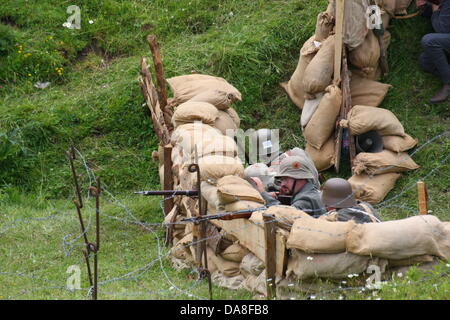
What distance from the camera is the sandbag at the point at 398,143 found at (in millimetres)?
9469

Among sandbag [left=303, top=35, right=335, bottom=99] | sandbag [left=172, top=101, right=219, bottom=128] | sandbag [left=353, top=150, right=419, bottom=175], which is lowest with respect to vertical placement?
sandbag [left=353, top=150, right=419, bottom=175]

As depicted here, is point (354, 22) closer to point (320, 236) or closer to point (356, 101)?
point (356, 101)

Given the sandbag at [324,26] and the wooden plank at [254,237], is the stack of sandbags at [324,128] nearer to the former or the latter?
the sandbag at [324,26]

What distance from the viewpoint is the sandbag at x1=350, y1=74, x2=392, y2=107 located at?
10219 millimetres

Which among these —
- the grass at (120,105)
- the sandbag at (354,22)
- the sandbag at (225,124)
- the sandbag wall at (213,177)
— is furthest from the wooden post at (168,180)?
the sandbag at (354,22)

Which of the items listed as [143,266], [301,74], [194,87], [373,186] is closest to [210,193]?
[143,266]

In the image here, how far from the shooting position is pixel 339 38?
32.2 feet

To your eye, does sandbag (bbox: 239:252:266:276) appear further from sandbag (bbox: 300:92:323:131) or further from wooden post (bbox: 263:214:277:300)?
sandbag (bbox: 300:92:323:131)

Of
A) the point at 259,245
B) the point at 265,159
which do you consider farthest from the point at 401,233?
the point at 265,159

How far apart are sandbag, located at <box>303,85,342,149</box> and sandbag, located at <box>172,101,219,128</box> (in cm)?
139

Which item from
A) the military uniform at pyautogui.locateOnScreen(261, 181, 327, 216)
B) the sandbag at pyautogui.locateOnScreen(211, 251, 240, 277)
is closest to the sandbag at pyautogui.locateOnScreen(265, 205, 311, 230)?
the military uniform at pyautogui.locateOnScreen(261, 181, 327, 216)

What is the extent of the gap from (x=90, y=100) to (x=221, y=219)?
5511 mm

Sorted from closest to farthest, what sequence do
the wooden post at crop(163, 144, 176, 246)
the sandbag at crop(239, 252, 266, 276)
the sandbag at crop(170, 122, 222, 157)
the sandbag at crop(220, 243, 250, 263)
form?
the sandbag at crop(239, 252, 266, 276), the sandbag at crop(220, 243, 250, 263), the sandbag at crop(170, 122, 222, 157), the wooden post at crop(163, 144, 176, 246)

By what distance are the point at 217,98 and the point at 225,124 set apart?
348 millimetres
